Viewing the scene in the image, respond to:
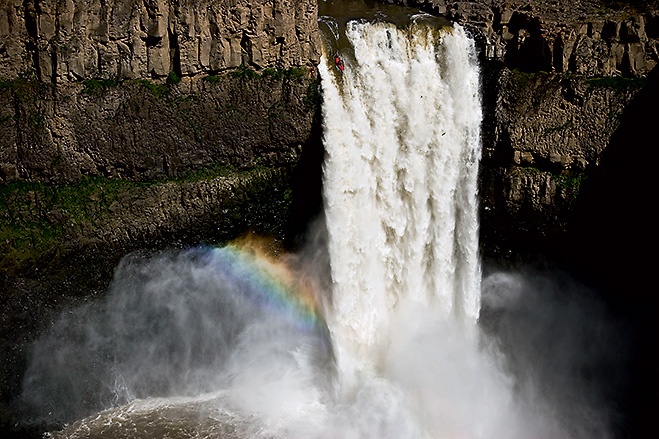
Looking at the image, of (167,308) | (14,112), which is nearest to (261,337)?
(167,308)

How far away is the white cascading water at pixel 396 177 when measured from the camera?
14.2 meters

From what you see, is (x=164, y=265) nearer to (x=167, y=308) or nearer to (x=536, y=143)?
(x=167, y=308)

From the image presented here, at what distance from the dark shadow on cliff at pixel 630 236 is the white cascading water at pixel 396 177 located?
2939 mm

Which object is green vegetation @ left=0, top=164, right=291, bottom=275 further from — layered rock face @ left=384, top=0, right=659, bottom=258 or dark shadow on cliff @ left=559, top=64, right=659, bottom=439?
dark shadow on cliff @ left=559, top=64, right=659, bottom=439

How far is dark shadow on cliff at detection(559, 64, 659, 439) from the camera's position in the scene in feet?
47.9

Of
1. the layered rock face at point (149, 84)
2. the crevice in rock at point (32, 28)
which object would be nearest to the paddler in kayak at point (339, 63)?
the layered rock face at point (149, 84)

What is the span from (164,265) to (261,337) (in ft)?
10.0

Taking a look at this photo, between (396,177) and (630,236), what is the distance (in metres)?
5.98

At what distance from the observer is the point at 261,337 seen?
15945 millimetres

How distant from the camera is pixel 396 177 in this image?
581 inches

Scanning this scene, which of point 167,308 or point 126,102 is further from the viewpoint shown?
point 167,308

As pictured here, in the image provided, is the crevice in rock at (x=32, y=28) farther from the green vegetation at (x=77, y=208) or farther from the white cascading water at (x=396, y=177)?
the white cascading water at (x=396, y=177)

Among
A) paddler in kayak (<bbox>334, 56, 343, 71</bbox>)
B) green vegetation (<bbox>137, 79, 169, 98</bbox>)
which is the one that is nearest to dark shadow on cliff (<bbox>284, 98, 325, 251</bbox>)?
paddler in kayak (<bbox>334, 56, 343, 71</bbox>)

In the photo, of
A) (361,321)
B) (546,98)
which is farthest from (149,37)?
(546,98)
